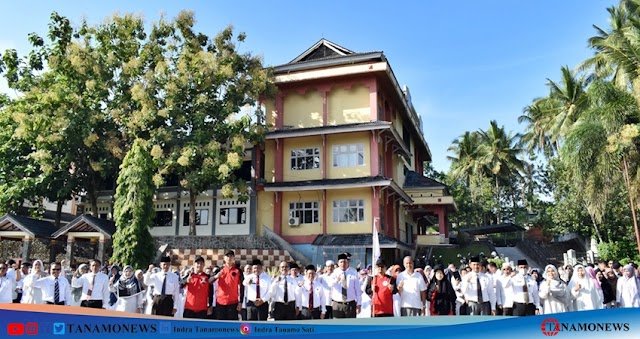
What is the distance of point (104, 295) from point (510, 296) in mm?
9466

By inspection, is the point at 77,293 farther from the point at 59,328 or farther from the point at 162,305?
the point at 59,328

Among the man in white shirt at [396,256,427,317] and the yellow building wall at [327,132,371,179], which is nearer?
the man in white shirt at [396,256,427,317]

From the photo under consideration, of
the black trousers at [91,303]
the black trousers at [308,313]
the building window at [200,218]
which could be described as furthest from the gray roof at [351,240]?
the black trousers at [91,303]

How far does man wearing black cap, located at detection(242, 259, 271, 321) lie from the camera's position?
11297 mm

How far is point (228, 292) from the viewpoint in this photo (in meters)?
10.6

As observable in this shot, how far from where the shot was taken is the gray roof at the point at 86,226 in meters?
23.6

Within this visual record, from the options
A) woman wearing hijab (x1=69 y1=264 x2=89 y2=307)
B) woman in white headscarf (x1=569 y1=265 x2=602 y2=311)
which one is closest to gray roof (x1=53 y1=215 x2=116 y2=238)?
woman wearing hijab (x1=69 y1=264 x2=89 y2=307)

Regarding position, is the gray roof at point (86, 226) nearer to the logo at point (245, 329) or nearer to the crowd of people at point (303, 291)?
the crowd of people at point (303, 291)

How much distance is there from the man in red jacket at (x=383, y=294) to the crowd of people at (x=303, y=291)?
0.18 meters

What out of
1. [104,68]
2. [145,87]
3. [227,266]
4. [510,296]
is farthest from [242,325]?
[104,68]

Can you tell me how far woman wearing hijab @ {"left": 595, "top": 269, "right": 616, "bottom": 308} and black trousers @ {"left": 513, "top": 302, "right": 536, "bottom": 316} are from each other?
79.1 inches

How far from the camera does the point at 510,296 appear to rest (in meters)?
12.2

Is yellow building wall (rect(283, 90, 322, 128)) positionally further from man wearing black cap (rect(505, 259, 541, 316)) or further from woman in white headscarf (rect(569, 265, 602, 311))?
woman in white headscarf (rect(569, 265, 602, 311))

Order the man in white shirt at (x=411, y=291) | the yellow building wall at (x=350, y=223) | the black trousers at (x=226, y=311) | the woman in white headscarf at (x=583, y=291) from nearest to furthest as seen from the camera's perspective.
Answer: the man in white shirt at (x=411, y=291), the black trousers at (x=226, y=311), the woman in white headscarf at (x=583, y=291), the yellow building wall at (x=350, y=223)
